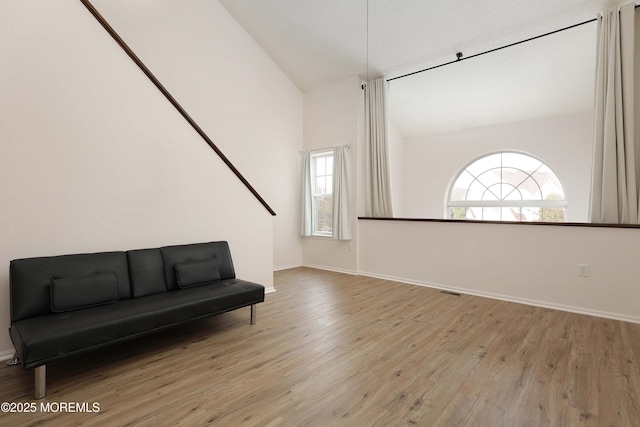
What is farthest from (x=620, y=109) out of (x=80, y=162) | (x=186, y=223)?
(x=80, y=162)

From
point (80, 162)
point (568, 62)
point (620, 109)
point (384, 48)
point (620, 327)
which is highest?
point (384, 48)

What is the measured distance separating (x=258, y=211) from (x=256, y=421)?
2.54 metres

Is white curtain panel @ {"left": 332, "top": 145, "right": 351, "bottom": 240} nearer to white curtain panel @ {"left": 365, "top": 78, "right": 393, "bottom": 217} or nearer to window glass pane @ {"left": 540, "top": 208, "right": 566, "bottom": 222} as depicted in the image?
white curtain panel @ {"left": 365, "top": 78, "right": 393, "bottom": 217}

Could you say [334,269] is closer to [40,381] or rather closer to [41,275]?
[41,275]

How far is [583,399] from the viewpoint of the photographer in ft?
5.83

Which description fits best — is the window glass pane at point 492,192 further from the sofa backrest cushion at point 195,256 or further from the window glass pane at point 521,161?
the sofa backrest cushion at point 195,256

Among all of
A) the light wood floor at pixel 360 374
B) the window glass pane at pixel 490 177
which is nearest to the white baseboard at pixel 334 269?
the light wood floor at pixel 360 374

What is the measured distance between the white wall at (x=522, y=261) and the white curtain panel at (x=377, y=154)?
1.04 ft

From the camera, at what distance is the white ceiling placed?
375cm

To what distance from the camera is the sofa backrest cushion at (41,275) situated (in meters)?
2.03

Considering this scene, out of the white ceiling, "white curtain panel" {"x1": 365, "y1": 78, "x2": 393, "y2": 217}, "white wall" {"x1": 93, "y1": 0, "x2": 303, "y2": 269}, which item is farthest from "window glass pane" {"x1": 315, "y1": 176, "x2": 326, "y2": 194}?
the white ceiling

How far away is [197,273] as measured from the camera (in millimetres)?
2875

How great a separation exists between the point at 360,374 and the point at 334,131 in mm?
4198

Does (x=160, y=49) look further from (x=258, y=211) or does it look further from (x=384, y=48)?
(x=384, y=48)
